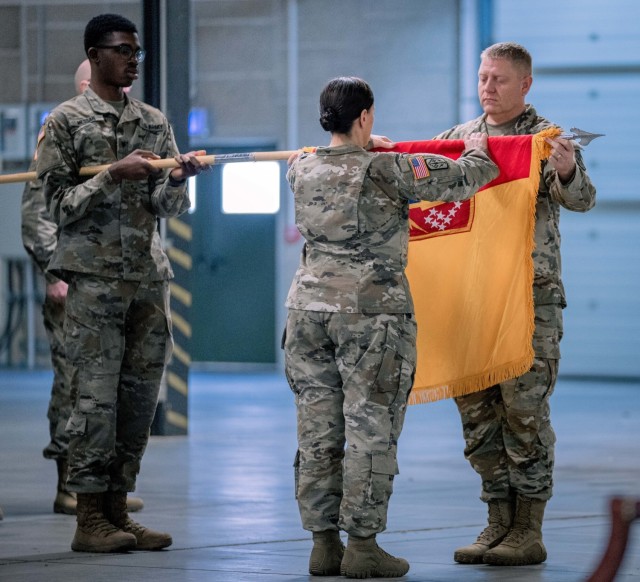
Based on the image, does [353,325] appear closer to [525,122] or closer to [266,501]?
[525,122]

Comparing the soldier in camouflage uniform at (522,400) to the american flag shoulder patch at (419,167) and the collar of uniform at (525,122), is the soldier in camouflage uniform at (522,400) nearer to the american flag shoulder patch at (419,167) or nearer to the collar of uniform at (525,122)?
the collar of uniform at (525,122)

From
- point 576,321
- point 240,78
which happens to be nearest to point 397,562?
point 576,321

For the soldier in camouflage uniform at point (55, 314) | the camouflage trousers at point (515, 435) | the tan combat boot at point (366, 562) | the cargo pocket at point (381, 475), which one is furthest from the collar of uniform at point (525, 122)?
the soldier in camouflage uniform at point (55, 314)

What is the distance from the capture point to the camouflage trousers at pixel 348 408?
4816mm

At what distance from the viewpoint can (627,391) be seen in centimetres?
1538

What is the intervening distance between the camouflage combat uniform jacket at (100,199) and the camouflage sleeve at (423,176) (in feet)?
3.18

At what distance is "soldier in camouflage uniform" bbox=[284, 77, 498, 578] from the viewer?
15.9 ft

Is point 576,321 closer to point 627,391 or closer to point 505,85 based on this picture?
point 627,391

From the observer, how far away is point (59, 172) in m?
5.55

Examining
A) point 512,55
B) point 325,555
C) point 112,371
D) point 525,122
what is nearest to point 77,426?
point 112,371

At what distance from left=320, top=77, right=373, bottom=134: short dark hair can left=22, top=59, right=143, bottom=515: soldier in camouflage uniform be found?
7.20ft

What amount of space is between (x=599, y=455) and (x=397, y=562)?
4708mm

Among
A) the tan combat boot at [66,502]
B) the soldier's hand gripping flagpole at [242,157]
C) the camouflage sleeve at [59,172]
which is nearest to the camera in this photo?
the soldier's hand gripping flagpole at [242,157]

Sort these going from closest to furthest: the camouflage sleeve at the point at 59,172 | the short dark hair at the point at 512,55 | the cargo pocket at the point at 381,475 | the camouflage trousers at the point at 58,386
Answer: the cargo pocket at the point at 381,475 < the short dark hair at the point at 512,55 < the camouflage sleeve at the point at 59,172 < the camouflage trousers at the point at 58,386
